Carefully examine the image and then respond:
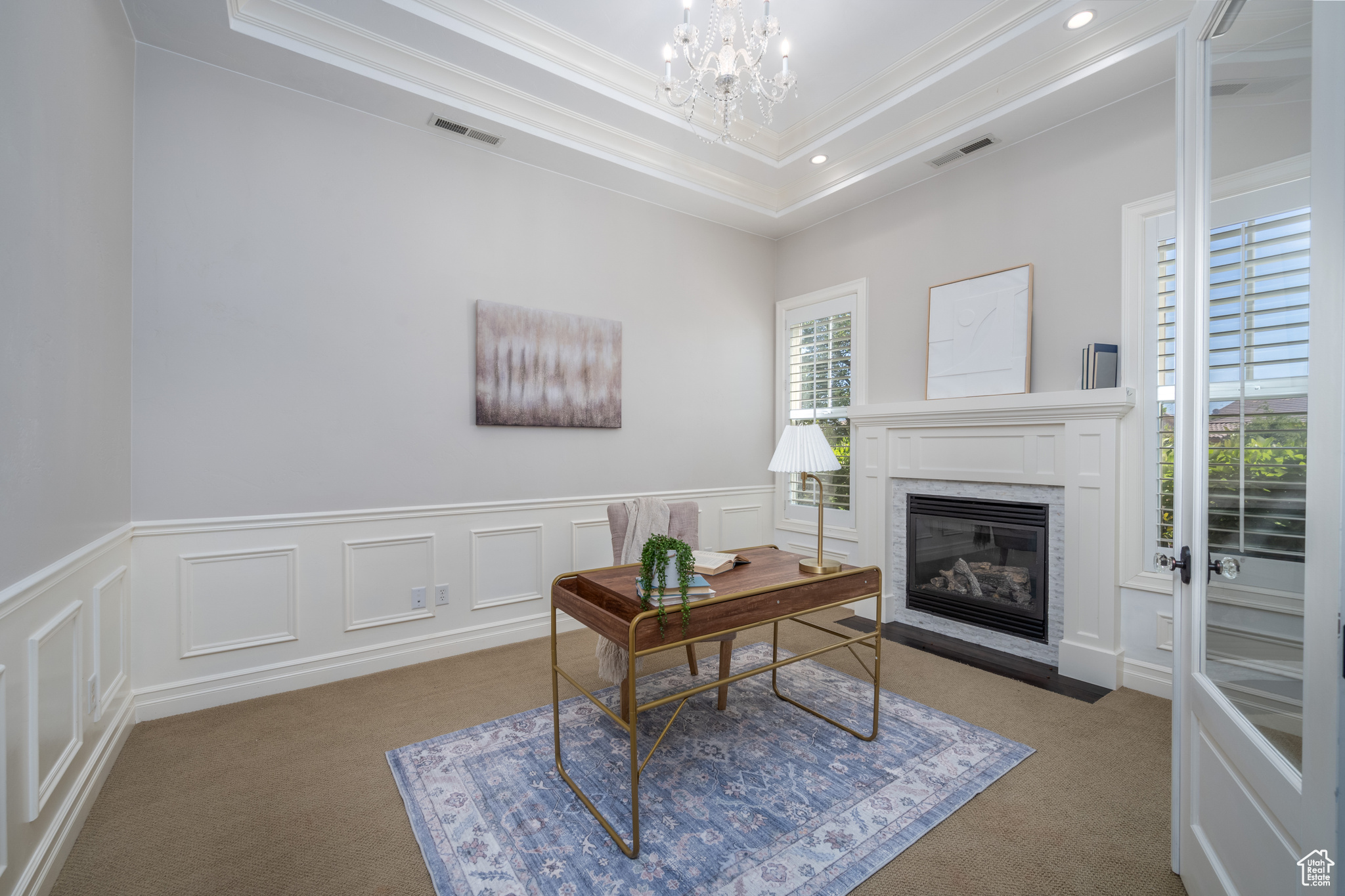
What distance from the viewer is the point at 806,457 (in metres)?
2.41

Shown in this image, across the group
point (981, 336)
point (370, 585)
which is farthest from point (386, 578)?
point (981, 336)

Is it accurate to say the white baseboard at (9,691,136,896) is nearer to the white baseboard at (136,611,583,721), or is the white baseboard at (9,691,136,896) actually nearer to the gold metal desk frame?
the white baseboard at (136,611,583,721)

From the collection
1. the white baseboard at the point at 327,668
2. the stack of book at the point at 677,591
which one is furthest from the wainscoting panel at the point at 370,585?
the stack of book at the point at 677,591

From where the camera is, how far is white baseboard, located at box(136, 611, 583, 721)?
2.66 meters

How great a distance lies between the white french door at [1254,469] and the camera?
98 centimetres

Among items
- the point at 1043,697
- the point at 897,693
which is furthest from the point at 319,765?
the point at 1043,697

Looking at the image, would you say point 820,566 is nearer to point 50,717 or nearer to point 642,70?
point 50,717

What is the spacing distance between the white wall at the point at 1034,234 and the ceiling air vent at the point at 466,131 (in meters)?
2.67

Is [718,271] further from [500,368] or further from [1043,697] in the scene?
[1043,697]

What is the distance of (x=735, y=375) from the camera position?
4.86m

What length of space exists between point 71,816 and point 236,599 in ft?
3.74

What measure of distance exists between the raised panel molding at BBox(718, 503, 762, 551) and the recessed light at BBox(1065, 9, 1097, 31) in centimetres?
357

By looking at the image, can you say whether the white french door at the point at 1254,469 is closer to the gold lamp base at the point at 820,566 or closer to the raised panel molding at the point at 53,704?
the gold lamp base at the point at 820,566

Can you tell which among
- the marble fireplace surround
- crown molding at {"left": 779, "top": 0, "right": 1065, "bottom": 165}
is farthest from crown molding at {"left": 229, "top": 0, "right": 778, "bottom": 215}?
the marble fireplace surround
